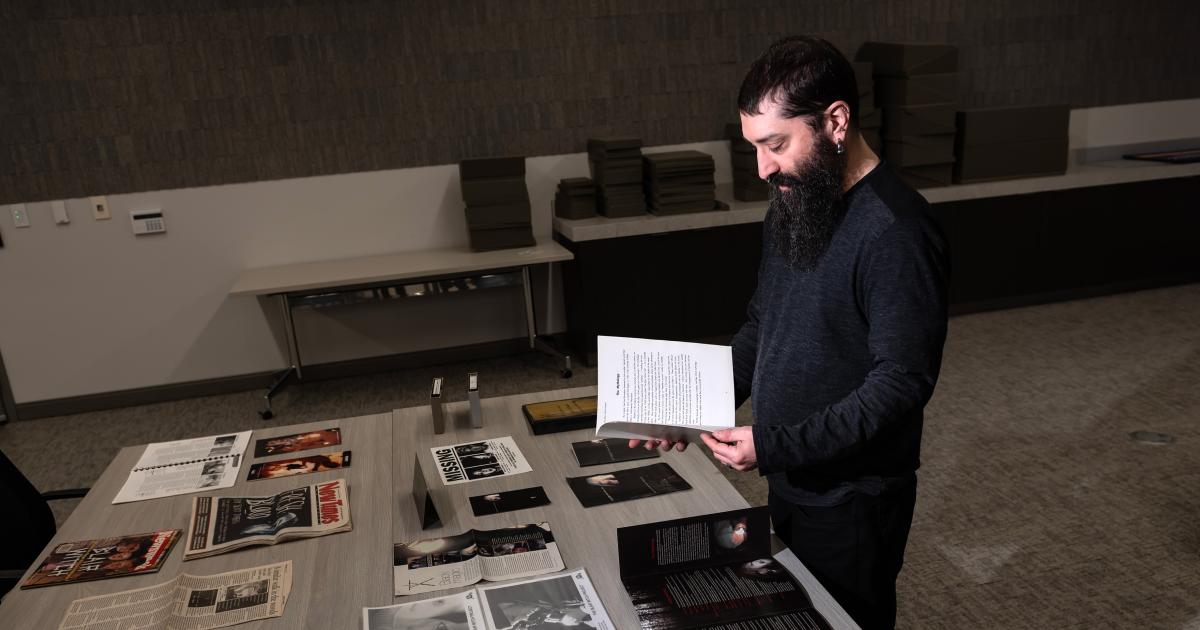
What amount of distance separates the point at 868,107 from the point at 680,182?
1.16 meters

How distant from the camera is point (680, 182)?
4.47 m

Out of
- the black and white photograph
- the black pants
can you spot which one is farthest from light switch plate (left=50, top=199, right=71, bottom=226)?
the black pants

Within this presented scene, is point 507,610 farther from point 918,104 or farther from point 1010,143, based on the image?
point 1010,143

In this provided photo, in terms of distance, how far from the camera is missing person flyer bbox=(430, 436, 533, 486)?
6.60 ft

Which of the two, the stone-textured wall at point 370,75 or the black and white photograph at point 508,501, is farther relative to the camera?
the stone-textured wall at point 370,75

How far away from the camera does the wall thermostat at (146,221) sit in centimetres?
441

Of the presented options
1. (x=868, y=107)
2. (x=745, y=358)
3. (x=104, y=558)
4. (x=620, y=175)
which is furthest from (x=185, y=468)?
(x=868, y=107)

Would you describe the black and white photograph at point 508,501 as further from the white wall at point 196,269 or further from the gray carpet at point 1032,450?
the white wall at point 196,269

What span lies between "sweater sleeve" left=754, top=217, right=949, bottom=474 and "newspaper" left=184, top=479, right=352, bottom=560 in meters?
0.99

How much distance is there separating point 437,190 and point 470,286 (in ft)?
2.16

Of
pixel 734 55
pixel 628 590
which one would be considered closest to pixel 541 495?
pixel 628 590

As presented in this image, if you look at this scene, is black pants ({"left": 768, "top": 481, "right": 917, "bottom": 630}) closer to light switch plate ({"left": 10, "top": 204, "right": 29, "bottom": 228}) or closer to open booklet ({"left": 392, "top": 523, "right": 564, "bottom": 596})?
open booklet ({"left": 392, "top": 523, "right": 564, "bottom": 596})

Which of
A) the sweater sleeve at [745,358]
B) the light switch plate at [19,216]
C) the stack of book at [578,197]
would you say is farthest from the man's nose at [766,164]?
the light switch plate at [19,216]

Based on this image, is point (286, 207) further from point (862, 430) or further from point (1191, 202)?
point (1191, 202)
